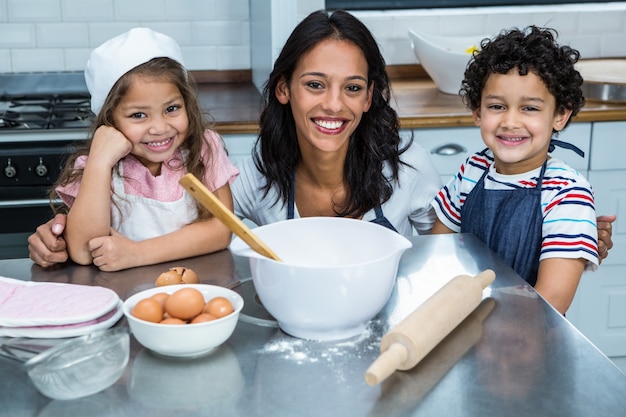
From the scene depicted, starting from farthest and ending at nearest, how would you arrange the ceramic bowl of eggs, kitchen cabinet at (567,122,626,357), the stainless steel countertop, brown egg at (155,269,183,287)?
kitchen cabinet at (567,122,626,357), brown egg at (155,269,183,287), the ceramic bowl of eggs, the stainless steel countertop

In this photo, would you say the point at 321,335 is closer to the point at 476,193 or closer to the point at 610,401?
the point at 610,401

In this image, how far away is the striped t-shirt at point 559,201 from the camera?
1614 millimetres

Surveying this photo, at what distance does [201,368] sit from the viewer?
1139mm

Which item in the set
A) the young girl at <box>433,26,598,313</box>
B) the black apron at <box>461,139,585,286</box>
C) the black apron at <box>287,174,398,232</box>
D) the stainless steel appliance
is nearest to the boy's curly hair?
the young girl at <box>433,26,598,313</box>

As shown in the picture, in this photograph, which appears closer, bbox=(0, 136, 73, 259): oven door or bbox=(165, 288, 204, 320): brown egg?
bbox=(165, 288, 204, 320): brown egg

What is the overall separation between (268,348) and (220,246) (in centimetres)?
48

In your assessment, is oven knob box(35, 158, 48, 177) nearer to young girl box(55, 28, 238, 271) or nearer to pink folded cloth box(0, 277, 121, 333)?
young girl box(55, 28, 238, 271)

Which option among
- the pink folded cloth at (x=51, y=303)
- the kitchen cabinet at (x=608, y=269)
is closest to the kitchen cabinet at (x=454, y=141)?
the kitchen cabinet at (x=608, y=269)

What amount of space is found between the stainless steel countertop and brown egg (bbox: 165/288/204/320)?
6 cm

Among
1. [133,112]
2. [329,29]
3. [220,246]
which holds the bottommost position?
[220,246]

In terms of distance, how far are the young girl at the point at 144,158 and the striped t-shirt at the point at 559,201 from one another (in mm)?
554

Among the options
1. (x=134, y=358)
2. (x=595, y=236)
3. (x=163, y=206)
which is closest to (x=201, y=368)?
(x=134, y=358)

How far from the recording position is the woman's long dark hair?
1.95 meters

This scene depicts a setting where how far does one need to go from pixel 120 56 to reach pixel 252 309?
0.68 m
